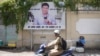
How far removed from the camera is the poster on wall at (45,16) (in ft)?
50.0

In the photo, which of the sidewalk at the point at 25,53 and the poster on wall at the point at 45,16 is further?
the poster on wall at the point at 45,16

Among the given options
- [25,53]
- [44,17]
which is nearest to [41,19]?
[44,17]

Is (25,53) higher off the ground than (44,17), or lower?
lower

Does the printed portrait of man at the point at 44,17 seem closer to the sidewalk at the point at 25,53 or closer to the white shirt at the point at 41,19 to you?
the white shirt at the point at 41,19

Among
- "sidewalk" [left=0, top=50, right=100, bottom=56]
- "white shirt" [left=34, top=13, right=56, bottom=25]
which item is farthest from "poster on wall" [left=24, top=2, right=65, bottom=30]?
"sidewalk" [left=0, top=50, right=100, bottom=56]

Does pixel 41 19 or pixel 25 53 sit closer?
pixel 25 53

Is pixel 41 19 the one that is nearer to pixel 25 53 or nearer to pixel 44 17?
pixel 44 17

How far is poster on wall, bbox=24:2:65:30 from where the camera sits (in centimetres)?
1523

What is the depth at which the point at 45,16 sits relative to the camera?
50.2ft

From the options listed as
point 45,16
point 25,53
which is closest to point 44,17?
point 45,16

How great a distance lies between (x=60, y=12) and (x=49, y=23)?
0.78 meters

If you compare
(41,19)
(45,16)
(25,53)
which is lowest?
(25,53)

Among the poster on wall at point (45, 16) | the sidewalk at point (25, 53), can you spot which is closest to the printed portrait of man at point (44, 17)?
the poster on wall at point (45, 16)

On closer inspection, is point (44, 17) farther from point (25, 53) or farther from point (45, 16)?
point (25, 53)
